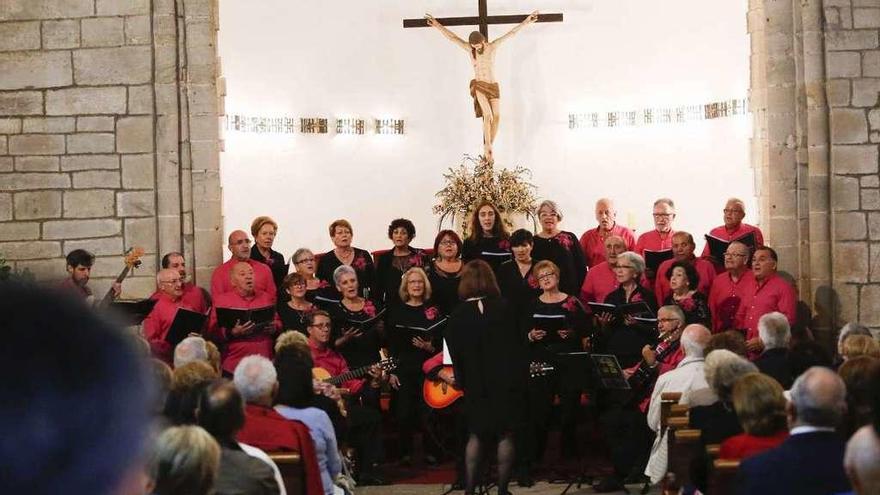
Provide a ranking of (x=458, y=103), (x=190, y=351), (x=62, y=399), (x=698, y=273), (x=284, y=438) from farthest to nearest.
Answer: (x=458, y=103) < (x=698, y=273) < (x=190, y=351) < (x=284, y=438) < (x=62, y=399)

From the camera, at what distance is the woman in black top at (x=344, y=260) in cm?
882

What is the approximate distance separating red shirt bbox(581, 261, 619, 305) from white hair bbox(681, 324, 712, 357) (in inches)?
81.8

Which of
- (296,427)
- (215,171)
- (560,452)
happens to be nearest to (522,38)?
(215,171)

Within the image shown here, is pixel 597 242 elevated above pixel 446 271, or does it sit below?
above

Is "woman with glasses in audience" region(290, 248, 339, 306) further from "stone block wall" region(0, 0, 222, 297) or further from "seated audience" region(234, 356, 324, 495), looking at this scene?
"seated audience" region(234, 356, 324, 495)

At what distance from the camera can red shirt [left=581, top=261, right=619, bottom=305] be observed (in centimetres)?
849

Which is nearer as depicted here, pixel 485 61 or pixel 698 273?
pixel 698 273

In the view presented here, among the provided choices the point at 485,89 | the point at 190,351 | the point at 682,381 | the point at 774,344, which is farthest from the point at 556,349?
the point at 485,89

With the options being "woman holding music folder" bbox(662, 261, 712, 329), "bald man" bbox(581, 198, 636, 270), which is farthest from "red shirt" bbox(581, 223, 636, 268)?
"woman holding music folder" bbox(662, 261, 712, 329)

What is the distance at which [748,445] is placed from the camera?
13.6ft

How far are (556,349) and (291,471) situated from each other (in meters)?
3.69

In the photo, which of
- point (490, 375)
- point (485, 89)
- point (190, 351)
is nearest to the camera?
point (190, 351)

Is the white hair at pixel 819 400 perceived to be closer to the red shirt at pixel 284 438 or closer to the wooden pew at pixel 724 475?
the wooden pew at pixel 724 475

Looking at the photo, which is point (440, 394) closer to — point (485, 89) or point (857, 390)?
point (857, 390)
